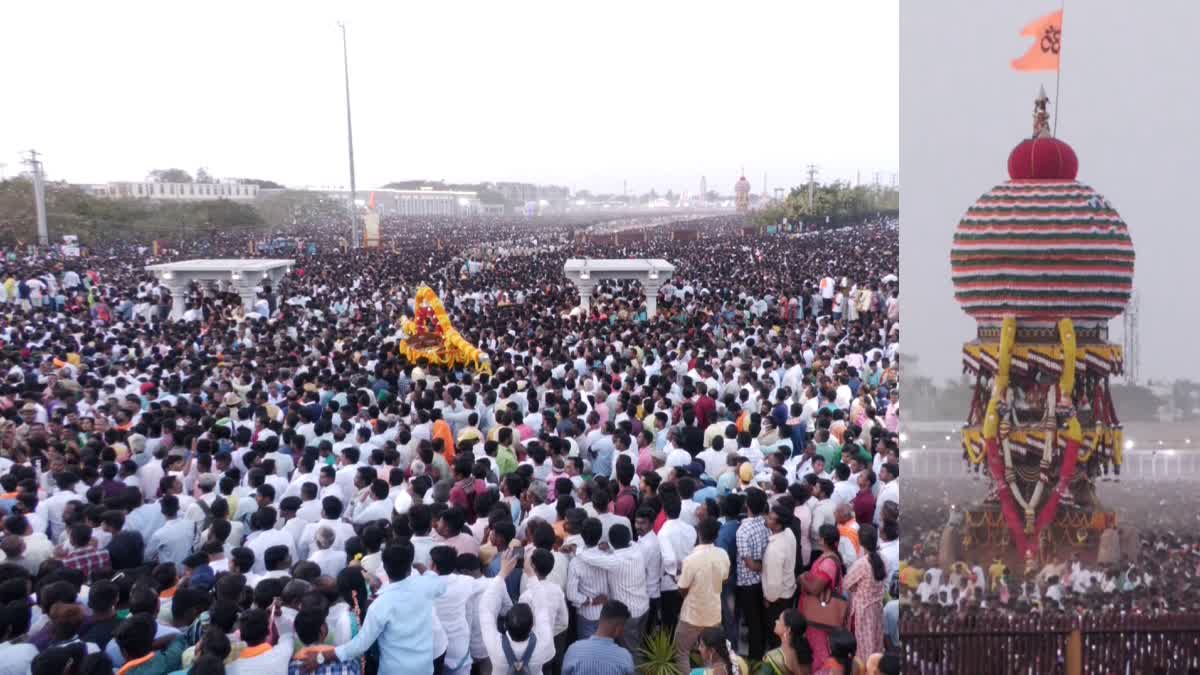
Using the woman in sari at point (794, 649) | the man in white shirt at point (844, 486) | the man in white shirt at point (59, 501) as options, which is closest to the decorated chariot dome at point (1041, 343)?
the man in white shirt at point (844, 486)

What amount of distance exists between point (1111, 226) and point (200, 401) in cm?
763

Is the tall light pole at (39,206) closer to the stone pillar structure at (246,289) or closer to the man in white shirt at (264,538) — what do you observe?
the stone pillar structure at (246,289)

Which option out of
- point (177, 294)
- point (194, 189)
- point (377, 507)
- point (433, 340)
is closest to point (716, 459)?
point (377, 507)

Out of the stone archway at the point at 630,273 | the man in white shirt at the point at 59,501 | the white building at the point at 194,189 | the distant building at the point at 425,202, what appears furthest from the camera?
the distant building at the point at 425,202

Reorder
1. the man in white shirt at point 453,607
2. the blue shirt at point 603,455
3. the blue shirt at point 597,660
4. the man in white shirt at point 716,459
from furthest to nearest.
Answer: the blue shirt at point 603,455 → the man in white shirt at point 716,459 → the man in white shirt at point 453,607 → the blue shirt at point 597,660

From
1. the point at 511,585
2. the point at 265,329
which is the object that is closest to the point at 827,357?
the point at 511,585

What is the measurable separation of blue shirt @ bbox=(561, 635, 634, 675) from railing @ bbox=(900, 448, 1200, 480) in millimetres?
1687

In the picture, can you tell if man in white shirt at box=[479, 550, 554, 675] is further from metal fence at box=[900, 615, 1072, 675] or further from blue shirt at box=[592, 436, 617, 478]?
blue shirt at box=[592, 436, 617, 478]

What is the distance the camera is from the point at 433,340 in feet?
39.4

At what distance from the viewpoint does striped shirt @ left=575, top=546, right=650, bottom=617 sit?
15.3ft

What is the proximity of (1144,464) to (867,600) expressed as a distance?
60.4 inches

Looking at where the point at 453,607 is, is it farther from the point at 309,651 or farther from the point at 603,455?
the point at 603,455

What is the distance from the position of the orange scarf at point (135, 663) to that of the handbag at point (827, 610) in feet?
9.05

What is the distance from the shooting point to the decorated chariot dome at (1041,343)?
14.6ft
